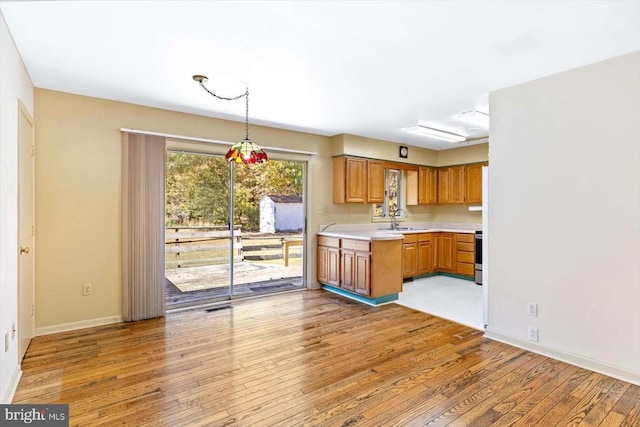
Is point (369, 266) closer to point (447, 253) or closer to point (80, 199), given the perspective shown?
point (447, 253)

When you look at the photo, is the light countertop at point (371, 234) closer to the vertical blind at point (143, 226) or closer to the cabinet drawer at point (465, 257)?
→ the cabinet drawer at point (465, 257)

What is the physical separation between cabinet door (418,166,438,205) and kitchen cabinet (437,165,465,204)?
0.10m

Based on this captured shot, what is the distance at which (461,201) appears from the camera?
651cm

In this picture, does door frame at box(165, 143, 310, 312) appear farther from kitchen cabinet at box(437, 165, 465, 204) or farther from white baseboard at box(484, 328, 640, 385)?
kitchen cabinet at box(437, 165, 465, 204)

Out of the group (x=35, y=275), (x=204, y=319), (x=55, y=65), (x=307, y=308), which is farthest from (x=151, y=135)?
(x=307, y=308)

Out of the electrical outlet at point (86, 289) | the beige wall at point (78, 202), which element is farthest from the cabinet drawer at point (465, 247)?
the electrical outlet at point (86, 289)

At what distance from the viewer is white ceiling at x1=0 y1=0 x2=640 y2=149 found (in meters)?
2.08

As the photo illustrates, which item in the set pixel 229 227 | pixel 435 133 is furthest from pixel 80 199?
pixel 435 133

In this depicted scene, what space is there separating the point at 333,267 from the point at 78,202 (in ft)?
11.2

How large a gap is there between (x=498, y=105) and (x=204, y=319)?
4.06 metres

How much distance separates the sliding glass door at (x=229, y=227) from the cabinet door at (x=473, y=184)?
3.31m

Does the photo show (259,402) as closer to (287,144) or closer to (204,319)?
(204,319)

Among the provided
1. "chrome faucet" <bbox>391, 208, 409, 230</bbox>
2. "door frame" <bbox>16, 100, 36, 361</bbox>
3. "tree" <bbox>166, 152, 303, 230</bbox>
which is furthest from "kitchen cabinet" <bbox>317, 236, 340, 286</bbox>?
"door frame" <bbox>16, 100, 36, 361</bbox>

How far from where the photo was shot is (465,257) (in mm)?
6074
